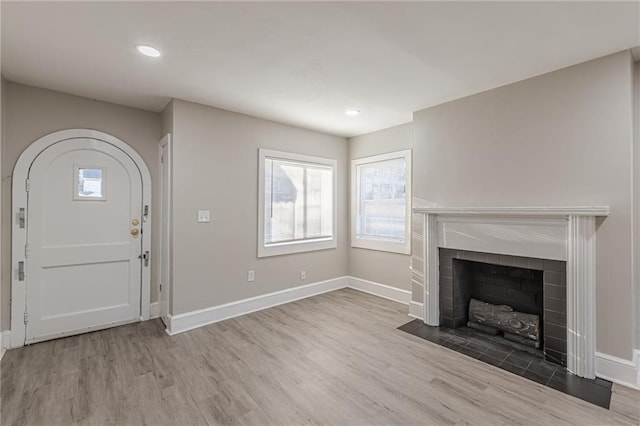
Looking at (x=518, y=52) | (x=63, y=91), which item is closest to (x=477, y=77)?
(x=518, y=52)

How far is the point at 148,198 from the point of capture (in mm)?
3596

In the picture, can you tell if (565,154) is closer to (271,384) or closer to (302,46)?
(302,46)

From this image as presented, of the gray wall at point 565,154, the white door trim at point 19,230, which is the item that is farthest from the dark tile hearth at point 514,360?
the white door trim at point 19,230

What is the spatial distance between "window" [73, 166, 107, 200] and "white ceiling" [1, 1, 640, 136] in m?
0.81

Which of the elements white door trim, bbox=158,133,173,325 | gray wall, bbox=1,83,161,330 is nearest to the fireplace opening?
white door trim, bbox=158,133,173,325

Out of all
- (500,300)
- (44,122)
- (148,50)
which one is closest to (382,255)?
(500,300)

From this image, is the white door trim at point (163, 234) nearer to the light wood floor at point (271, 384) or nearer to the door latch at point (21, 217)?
the light wood floor at point (271, 384)

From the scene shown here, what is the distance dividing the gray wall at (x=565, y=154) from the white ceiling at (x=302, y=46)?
0.56 ft

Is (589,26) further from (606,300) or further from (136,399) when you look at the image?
(136,399)

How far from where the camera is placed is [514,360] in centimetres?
257

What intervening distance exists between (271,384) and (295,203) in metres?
2.64

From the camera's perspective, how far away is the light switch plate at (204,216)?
11.1 ft

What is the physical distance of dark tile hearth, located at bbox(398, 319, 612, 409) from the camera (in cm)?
214

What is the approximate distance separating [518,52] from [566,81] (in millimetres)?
637
